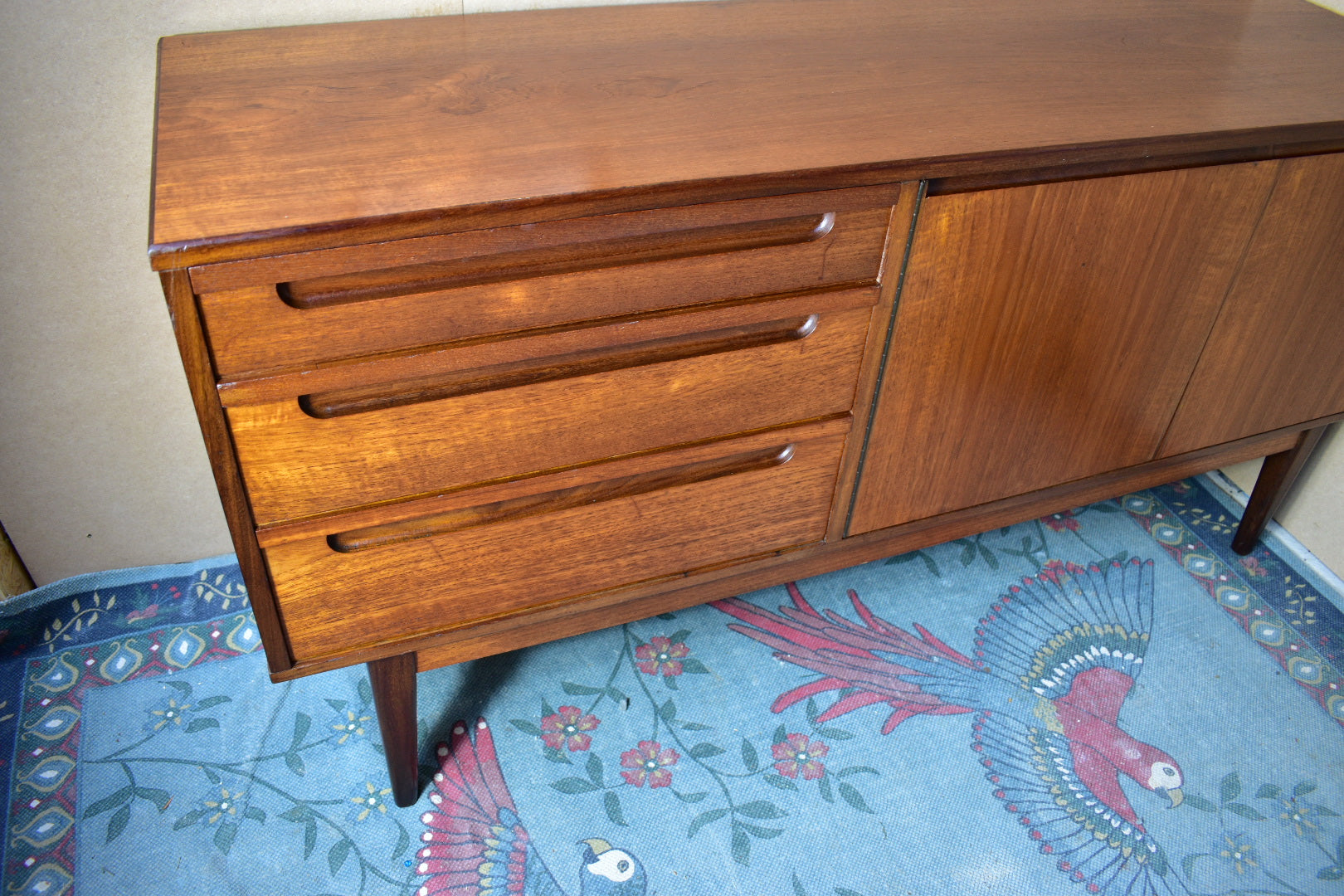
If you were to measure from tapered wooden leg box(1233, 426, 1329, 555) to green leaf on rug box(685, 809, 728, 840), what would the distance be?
0.84 meters

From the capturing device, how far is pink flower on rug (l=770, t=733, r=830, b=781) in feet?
3.54

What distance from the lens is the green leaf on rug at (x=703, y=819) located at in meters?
1.02

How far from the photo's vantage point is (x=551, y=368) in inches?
31.2

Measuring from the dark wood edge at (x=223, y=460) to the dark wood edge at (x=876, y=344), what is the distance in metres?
0.54

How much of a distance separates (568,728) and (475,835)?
Answer: 0.51 ft

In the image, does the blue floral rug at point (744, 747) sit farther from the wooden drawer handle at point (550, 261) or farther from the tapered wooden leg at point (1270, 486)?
the wooden drawer handle at point (550, 261)

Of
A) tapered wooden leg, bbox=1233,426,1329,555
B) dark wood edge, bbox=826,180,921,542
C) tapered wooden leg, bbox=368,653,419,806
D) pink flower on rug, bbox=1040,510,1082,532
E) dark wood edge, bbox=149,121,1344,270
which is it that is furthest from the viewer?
pink flower on rug, bbox=1040,510,1082,532

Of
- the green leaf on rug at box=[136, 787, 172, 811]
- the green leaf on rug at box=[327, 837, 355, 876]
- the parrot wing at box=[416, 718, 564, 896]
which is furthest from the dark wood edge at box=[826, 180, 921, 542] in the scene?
the green leaf on rug at box=[136, 787, 172, 811]

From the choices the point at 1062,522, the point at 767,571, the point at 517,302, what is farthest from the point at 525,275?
the point at 1062,522

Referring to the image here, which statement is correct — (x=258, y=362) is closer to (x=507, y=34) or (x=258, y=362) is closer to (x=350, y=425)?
(x=350, y=425)

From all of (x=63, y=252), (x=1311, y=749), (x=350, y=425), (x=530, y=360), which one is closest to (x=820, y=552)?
(x=530, y=360)

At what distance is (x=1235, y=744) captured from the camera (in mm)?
1128

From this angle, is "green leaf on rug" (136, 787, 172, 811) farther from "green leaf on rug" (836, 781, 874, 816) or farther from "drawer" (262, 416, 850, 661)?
"green leaf on rug" (836, 781, 874, 816)

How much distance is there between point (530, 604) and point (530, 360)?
267 mm
